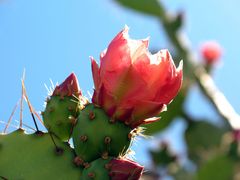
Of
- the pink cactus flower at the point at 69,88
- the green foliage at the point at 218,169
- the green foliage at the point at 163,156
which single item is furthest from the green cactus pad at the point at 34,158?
the green foliage at the point at 163,156

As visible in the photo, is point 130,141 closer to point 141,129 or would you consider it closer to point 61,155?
Answer: point 141,129

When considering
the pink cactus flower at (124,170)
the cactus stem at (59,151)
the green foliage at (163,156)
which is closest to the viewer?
the pink cactus flower at (124,170)

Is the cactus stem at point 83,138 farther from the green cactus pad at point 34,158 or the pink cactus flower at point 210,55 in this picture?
the pink cactus flower at point 210,55

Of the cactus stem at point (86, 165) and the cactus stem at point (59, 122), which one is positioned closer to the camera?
the cactus stem at point (86, 165)

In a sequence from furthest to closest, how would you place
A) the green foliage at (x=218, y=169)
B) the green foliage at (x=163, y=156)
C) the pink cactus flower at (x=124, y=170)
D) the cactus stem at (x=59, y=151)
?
the green foliage at (x=163, y=156), the green foliage at (x=218, y=169), the cactus stem at (x=59, y=151), the pink cactus flower at (x=124, y=170)

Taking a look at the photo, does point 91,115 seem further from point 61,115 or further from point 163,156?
point 163,156

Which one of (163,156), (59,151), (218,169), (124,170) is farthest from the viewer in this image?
(163,156)

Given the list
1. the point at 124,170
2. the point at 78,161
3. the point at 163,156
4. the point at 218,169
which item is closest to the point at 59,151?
the point at 78,161
